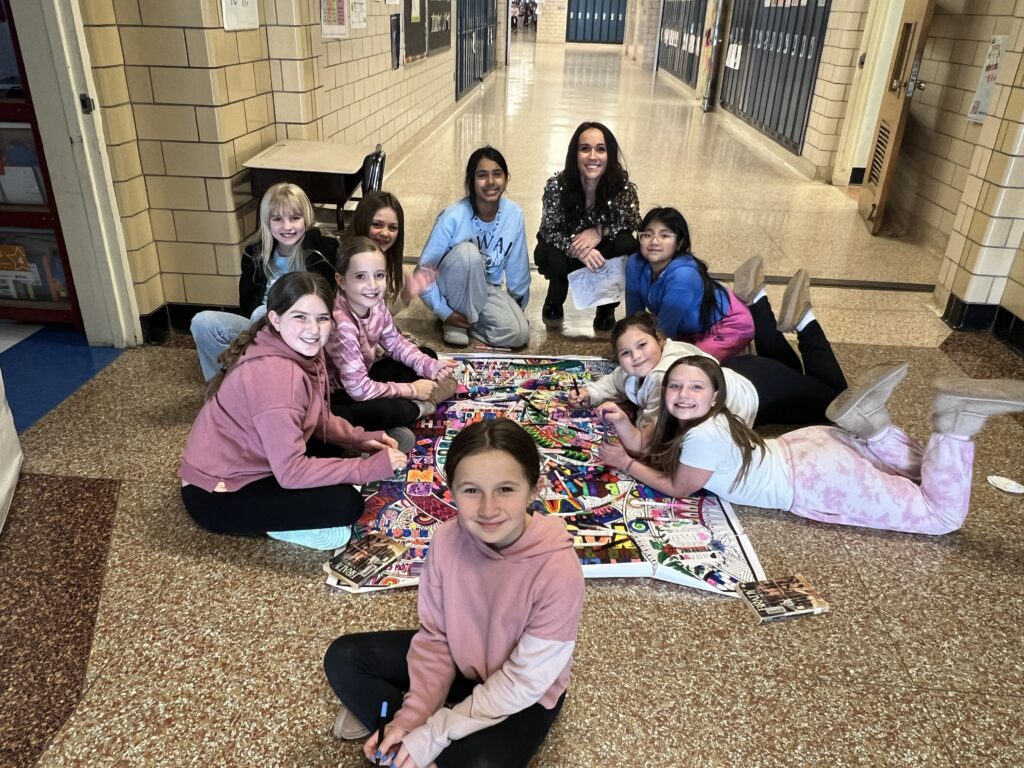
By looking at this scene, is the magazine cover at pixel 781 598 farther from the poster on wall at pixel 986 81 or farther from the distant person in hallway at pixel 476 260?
the poster on wall at pixel 986 81

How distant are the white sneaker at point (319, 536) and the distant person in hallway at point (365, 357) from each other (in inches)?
17.2

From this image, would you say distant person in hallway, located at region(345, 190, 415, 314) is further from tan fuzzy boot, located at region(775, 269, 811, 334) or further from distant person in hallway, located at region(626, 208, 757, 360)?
tan fuzzy boot, located at region(775, 269, 811, 334)

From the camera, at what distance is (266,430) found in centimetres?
178

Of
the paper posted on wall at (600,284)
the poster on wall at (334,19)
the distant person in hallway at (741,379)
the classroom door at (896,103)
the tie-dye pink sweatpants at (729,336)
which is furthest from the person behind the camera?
the classroom door at (896,103)

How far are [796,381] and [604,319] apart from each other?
1.10 metres

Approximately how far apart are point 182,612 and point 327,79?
320 centimetres

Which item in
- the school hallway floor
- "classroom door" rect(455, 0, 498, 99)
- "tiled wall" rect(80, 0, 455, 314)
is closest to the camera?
the school hallway floor

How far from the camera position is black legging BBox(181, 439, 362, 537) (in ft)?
6.18

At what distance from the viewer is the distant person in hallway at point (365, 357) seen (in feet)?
7.66

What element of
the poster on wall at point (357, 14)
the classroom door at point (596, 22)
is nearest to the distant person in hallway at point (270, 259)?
the poster on wall at point (357, 14)

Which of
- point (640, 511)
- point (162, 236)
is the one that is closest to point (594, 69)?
point (162, 236)

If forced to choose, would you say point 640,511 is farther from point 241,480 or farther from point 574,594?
point 241,480

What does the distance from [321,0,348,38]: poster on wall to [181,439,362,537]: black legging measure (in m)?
2.90

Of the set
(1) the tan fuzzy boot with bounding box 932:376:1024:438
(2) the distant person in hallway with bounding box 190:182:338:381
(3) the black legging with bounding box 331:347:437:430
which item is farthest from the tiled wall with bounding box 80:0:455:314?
(1) the tan fuzzy boot with bounding box 932:376:1024:438
